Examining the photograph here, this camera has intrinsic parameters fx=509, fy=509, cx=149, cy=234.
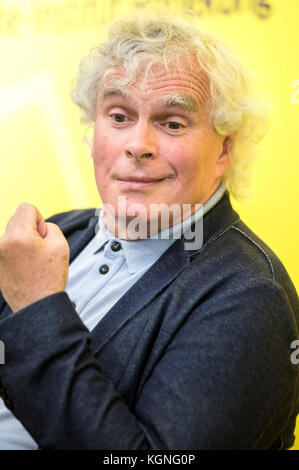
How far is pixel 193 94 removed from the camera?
1.07 m

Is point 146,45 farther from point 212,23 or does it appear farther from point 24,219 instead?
point 212,23

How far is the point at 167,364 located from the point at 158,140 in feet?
1.53

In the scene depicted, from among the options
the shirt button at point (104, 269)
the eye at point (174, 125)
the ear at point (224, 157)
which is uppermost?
the eye at point (174, 125)

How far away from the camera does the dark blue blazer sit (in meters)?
0.81

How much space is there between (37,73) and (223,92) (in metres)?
1.10

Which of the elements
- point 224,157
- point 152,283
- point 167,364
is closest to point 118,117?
point 224,157

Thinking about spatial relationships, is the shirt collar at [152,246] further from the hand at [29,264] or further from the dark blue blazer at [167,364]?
the hand at [29,264]

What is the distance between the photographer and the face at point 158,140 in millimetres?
1058

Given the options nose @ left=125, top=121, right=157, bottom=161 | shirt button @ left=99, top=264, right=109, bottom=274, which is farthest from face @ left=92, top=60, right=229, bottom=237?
shirt button @ left=99, top=264, right=109, bottom=274

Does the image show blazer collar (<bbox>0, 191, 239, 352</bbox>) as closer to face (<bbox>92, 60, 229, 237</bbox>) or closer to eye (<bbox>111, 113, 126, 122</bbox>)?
face (<bbox>92, 60, 229, 237</bbox>)

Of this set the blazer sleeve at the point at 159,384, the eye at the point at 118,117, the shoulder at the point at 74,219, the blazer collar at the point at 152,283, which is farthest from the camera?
the shoulder at the point at 74,219

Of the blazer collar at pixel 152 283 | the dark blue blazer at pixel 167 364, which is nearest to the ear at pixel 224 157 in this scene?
the blazer collar at pixel 152 283

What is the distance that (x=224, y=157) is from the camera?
1.21 m

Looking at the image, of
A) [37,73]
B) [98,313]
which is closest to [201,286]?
[98,313]
